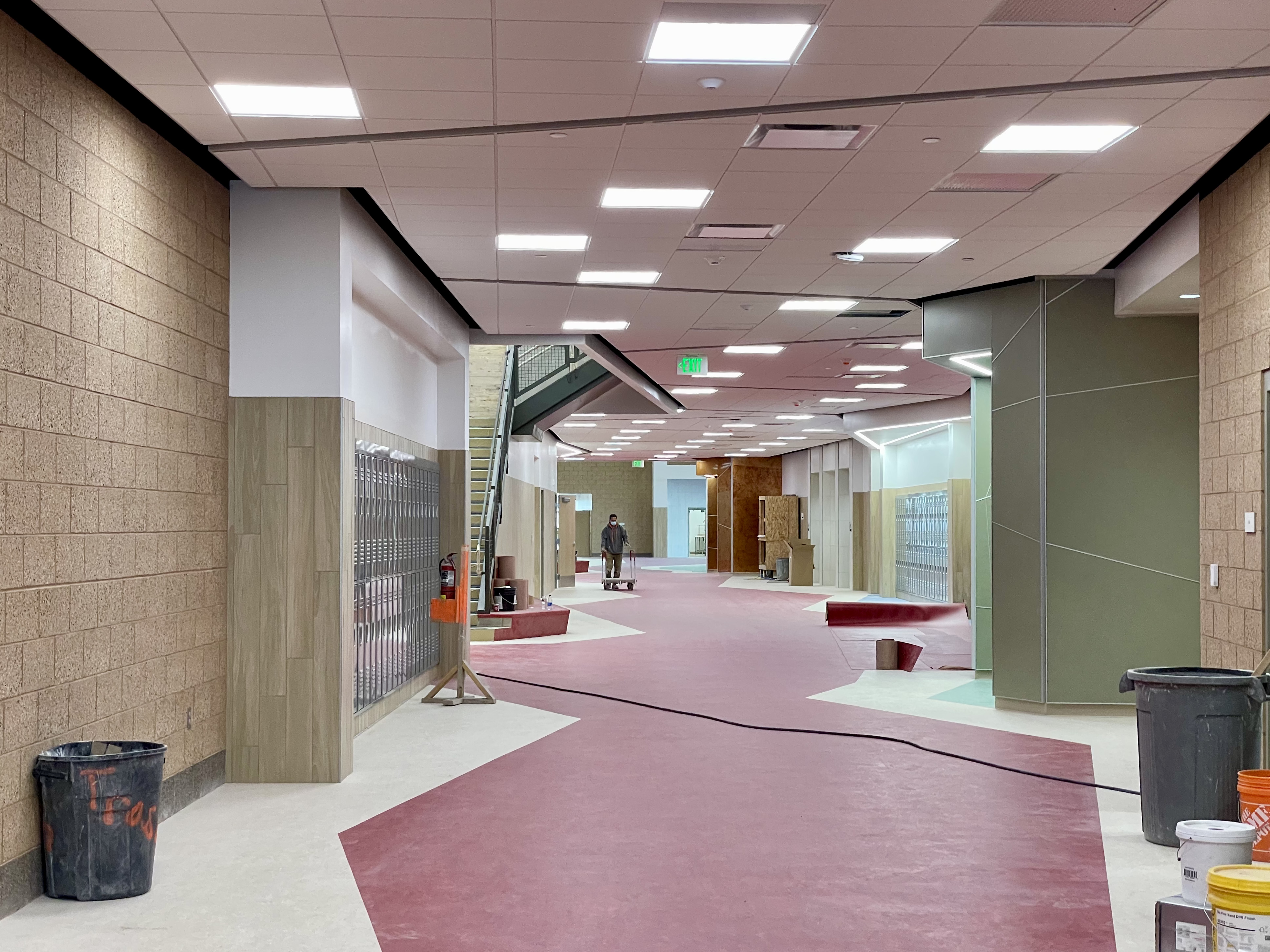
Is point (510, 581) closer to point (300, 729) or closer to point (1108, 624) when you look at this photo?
point (1108, 624)

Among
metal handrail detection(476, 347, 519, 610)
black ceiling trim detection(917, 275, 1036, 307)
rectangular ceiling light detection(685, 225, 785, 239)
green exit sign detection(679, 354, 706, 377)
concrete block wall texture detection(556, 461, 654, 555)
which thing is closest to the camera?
rectangular ceiling light detection(685, 225, 785, 239)

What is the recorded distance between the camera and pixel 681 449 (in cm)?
3303

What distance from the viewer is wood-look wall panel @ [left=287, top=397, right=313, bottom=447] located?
270 inches

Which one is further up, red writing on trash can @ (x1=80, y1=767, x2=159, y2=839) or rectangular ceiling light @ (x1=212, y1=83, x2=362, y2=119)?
rectangular ceiling light @ (x1=212, y1=83, x2=362, y2=119)

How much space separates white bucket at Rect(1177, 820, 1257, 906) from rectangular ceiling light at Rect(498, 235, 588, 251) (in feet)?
17.7

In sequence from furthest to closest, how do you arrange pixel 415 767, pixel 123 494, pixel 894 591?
pixel 894 591 < pixel 415 767 < pixel 123 494

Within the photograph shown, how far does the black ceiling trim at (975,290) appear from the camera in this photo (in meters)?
9.73

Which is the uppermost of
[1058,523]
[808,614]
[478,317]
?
[478,317]

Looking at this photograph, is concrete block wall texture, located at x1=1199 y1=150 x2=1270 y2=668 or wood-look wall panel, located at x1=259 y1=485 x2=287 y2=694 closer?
concrete block wall texture, located at x1=1199 y1=150 x2=1270 y2=668

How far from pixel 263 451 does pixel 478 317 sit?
183 inches

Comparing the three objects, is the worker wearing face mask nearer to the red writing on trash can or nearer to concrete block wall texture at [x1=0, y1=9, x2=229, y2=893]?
concrete block wall texture at [x1=0, y1=9, x2=229, y2=893]

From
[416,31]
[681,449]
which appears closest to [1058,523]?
[416,31]

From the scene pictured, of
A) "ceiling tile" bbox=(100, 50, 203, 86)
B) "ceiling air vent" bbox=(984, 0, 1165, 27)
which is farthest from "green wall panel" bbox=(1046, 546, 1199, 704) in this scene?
"ceiling tile" bbox=(100, 50, 203, 86)

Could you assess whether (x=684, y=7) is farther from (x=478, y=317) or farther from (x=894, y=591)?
(x=894, y=591)
